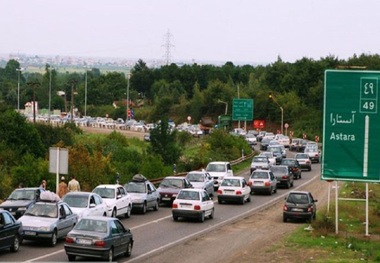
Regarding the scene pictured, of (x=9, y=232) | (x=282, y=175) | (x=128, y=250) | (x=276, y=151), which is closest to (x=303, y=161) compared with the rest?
(x=276, y=151)

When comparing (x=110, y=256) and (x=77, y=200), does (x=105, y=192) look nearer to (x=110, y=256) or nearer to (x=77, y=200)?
(x=77, y=200)

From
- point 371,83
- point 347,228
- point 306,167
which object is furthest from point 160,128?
point 371,83

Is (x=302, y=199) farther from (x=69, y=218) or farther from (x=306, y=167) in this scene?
(x=306, y=167)

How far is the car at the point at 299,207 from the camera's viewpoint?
3984 cm

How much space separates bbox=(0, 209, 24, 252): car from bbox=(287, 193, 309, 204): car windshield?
Answer: 639 inches

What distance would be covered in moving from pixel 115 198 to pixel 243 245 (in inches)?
308

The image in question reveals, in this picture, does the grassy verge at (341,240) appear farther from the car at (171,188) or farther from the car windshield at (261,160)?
the car windshield at (261,160)

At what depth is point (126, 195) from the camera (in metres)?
38.8

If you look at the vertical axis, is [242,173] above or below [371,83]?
below

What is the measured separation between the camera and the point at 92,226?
25562 mm

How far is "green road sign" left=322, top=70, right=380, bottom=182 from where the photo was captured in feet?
111

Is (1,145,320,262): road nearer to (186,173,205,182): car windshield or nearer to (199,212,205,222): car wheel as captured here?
(199,212,205,222): car wheel

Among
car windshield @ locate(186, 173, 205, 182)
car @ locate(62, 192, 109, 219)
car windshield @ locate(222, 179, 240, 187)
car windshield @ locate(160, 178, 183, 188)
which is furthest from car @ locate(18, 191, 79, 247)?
car windshield @ locate(186, 173, 205, 182)

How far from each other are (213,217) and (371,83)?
11064mm
